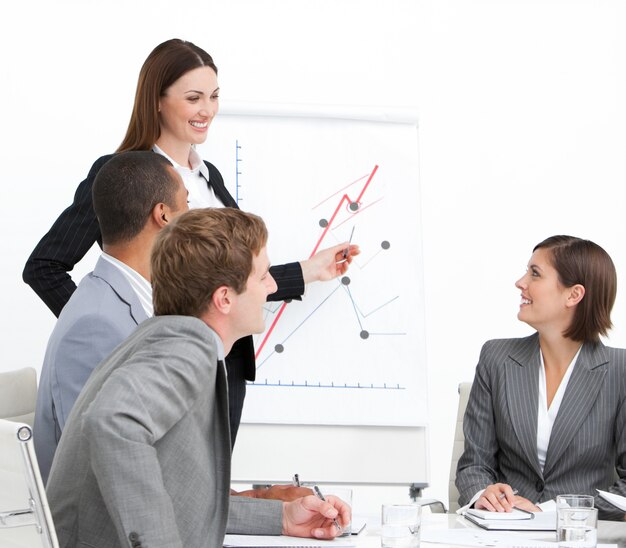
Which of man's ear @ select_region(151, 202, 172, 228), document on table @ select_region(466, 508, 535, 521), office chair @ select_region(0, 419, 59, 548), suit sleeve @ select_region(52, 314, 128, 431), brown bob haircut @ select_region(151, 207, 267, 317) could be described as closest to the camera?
office chair @ select_region(0, 419, 59, 548)

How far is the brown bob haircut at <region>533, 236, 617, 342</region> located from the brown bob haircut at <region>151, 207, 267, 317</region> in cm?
→ 144

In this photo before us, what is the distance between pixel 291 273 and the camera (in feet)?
10.5

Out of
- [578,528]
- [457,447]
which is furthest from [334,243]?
[578,528]

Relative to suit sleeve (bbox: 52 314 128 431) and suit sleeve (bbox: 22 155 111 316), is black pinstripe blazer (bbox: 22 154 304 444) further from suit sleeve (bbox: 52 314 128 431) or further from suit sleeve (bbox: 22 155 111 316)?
suit sleeve (bbox: 52 314 128 431)

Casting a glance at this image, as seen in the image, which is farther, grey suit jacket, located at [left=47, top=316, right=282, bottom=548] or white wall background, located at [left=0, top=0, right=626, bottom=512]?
white wall background, located at [left=0, top=0, right=626, bottom=512]

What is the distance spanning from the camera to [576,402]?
275cm

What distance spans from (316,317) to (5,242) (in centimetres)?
173

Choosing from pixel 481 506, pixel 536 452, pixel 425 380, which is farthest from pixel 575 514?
pixel 425 380

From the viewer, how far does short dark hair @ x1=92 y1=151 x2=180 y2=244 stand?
7.12ft

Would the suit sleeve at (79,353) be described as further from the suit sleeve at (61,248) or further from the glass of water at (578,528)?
the glass of water at (578,528)

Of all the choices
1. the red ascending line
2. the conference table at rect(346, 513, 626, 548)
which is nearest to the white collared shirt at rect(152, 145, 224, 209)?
the red ascending line

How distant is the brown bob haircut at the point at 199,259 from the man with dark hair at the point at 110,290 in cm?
25

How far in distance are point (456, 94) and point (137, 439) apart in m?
3.36

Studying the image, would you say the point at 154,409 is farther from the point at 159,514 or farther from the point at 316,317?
the point at 316,317
